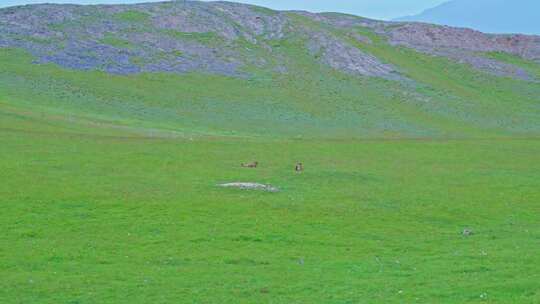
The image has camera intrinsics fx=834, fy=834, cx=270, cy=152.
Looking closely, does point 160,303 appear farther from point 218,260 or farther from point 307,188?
point 307,188

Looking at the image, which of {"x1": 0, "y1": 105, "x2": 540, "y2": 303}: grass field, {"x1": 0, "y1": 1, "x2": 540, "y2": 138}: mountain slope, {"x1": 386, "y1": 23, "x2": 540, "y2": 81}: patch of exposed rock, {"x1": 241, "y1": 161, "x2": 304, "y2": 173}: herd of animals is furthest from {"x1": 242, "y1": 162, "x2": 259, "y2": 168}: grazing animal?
{"x1": 386, "y1": 23, "x2": 540, "y2": 81}: patch of exposed rock

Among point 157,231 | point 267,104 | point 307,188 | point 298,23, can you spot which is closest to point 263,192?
point 307,188

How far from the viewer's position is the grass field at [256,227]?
19578mm

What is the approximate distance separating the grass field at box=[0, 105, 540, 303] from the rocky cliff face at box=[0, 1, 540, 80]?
144 ft

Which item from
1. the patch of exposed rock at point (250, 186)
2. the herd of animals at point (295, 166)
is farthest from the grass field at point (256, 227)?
the patch of exposed rock at point (250, 186)

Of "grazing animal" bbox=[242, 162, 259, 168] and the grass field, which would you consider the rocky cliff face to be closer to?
the grass field

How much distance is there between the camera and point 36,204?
29.4m

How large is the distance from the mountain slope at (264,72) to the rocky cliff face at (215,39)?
205 millimetres

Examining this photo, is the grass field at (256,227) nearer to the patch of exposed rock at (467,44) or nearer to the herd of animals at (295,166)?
the herd of animals at (295,166)

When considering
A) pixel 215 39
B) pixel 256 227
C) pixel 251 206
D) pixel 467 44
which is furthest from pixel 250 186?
pixel 467 44

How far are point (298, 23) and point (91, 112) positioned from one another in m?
45.0

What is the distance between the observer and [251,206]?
3080 cm

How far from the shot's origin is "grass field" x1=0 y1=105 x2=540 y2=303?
64.2 ft

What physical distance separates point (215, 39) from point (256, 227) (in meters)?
75.7
